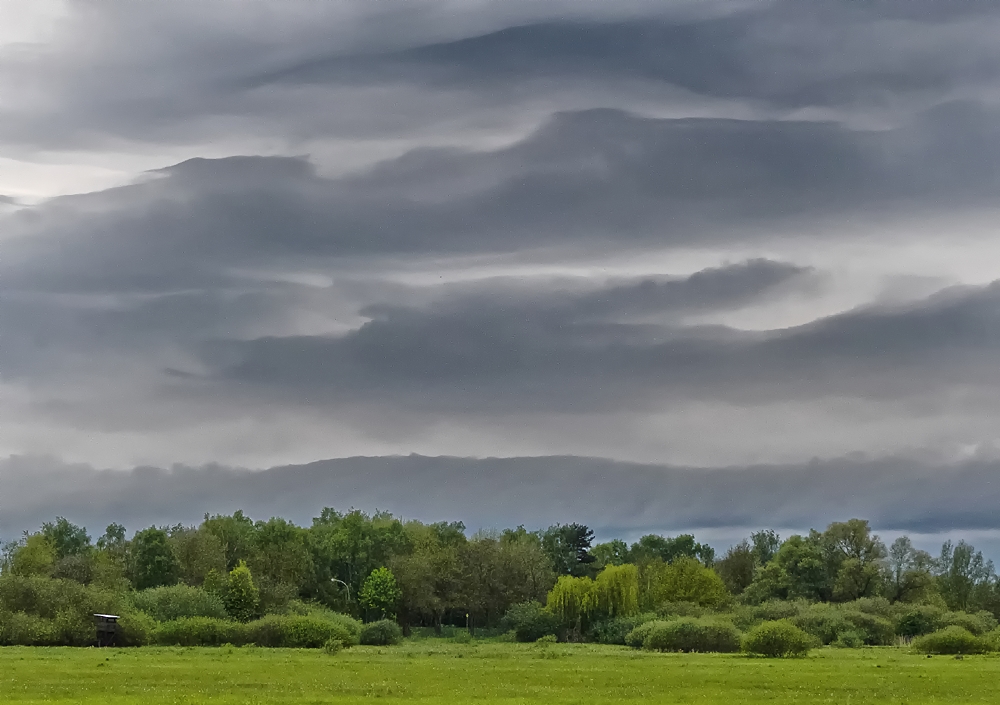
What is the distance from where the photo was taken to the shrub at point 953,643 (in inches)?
4136

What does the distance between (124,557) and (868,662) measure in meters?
97.4

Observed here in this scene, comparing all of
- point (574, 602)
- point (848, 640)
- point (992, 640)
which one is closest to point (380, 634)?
point (574, 602)

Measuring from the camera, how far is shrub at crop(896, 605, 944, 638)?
394 feet

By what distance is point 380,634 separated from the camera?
115 meters

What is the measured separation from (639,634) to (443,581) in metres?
36.0

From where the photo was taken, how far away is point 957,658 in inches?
3526

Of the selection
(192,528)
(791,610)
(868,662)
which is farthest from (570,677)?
(192,528)

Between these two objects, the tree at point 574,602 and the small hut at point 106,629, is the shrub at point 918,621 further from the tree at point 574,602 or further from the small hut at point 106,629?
the small hut at point 106,629

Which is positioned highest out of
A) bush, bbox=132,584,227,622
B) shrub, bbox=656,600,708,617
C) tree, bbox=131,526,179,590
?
tree, bbox=131,526,179,590

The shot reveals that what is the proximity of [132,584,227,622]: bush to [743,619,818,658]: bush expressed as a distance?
173ft

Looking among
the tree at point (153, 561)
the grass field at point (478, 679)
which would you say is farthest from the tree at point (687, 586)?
the tree at point (153, 561)

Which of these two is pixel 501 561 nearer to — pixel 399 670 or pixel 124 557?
pixel 124 557

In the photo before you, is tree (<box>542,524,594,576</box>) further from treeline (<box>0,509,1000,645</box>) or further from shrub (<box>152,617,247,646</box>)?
shrub (<box>152,617,247,646</box>)

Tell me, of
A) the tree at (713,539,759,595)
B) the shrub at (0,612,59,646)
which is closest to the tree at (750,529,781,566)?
the tree at (713,539,759,595)
